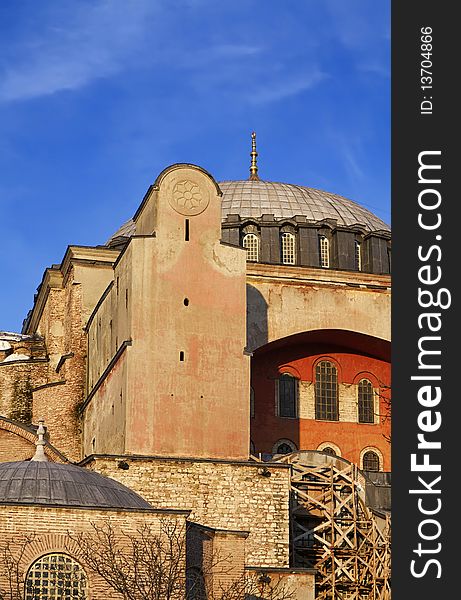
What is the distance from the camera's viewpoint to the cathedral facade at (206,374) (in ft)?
102

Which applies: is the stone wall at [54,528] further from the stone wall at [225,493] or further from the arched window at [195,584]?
the stone wall at [225,493]

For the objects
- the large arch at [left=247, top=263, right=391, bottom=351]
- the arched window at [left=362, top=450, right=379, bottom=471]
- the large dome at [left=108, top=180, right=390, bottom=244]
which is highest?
the large dome at [left=108, top=180, right=390, bottom=244]

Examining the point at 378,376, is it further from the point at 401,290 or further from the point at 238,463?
the point at 401,290

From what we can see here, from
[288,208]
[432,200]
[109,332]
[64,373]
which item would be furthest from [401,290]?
[288,208]

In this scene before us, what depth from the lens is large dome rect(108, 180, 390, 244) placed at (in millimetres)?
47938

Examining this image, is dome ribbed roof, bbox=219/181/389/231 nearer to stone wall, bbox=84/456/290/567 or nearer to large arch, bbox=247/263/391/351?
large arch, bbox=247/263/391/351

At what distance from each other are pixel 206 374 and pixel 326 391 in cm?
972

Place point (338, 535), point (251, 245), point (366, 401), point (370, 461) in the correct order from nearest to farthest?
point (338, 535)
point (370, 461)
point (366, 401)
point (251, 245)

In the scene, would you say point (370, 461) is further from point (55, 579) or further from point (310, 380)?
point (55, 579)

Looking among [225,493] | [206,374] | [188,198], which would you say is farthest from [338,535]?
[188,198]

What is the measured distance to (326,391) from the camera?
137 feet

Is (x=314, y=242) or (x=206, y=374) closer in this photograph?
(x=206, y=374)

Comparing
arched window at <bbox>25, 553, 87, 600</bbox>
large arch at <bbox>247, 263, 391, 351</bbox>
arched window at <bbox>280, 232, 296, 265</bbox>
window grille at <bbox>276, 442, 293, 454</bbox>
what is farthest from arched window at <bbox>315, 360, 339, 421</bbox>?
arched window at <bbox>25, 553, 87, 600</bbox>

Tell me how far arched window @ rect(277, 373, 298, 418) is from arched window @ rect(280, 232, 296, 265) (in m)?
5.08
